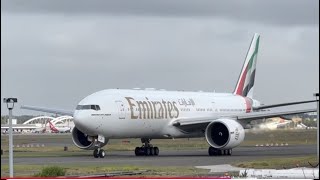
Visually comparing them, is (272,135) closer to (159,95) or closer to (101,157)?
(159,95)

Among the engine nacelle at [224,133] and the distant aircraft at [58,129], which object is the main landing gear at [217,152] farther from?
the distant aircraft at [58,129]

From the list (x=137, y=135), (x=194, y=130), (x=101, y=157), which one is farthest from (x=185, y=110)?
(x=101, y=157)

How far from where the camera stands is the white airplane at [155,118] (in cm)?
5194

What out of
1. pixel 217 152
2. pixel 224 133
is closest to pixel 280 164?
pixel 217 152

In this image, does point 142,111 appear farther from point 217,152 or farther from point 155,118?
point 217,152

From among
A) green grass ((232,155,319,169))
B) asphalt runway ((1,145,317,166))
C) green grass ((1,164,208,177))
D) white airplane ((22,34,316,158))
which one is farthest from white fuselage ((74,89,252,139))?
green grass ((232,155,319,169))

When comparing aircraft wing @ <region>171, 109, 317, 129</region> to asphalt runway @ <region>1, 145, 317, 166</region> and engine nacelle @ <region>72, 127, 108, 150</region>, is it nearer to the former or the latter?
asphalt runway @ <region>1, 145, 317, 166</region>

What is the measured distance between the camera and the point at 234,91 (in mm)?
68625

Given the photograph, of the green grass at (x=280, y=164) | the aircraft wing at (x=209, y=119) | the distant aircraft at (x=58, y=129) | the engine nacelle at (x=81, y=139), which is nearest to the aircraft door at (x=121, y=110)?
the engine nacelle at (x=81, y=139)

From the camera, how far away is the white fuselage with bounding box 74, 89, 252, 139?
5172 centimetres

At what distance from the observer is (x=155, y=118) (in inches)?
2183

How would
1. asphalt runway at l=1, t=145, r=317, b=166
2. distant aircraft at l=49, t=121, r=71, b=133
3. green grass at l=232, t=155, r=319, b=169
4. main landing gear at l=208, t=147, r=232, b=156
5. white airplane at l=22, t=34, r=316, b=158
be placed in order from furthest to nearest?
distant aircraft at l=49, t=121, r=71, b=133
main landing gear at l=208, t=147, r=232, b=156
white airplane at l=22, t=34, r=316, b=158
asphalt runway at l=1, t=145, r=317, b=166
green grass at l=232, t=155, r=319, b=169

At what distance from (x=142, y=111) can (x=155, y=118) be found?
1.54 metres

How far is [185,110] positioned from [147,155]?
507 cm
